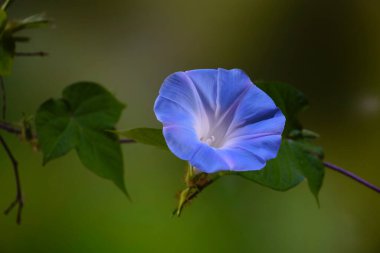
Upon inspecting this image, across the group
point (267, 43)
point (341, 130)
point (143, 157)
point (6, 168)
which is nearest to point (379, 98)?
point (341, 130)

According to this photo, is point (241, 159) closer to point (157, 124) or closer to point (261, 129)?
point (261, 129)

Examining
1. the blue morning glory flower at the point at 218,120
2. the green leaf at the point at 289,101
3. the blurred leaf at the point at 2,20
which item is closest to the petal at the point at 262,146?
the blue morning glory flower at the point at 218,120

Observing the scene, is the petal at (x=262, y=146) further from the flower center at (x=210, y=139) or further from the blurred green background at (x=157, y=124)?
the blurred green background at (x=157, y=124)

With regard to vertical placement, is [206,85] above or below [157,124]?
above

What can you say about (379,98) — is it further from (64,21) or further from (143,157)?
(64,21)

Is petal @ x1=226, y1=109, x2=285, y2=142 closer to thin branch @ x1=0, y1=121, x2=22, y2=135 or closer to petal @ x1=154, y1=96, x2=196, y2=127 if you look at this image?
petal @ x1=154, y1=96, x2=196, y2=127

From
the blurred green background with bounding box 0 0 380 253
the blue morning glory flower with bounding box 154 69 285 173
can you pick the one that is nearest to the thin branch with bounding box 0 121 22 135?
the blurred green background with bounding box 0 0 380 253

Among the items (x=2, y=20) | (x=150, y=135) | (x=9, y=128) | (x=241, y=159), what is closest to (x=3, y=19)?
(x=2, y=20)
